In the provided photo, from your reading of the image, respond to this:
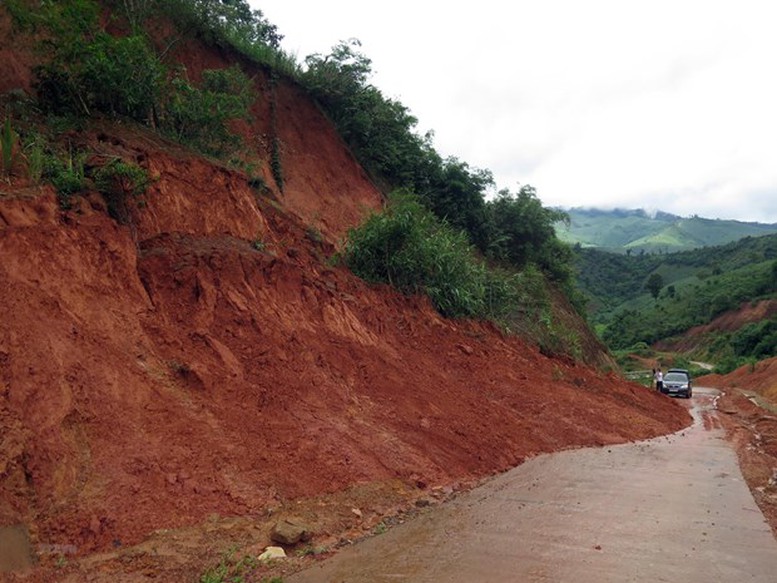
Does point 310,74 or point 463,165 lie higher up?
point 310,74

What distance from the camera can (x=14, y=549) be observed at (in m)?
5.21

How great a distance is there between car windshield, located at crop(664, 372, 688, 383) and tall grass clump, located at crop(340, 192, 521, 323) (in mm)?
14430

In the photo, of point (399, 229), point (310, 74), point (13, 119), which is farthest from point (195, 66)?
point (13, 119)

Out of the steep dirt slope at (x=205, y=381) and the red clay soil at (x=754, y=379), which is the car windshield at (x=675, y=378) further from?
the steep dirt slope at (x=205, y=381)

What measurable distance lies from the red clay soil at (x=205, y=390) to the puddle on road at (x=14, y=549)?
76 millimetres

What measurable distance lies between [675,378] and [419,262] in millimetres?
19259

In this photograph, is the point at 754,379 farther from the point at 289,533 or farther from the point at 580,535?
the point at 289,533

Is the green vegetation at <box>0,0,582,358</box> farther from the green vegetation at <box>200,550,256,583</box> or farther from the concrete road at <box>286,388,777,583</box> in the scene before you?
the concrete road at <box>286,388,777,583</box>

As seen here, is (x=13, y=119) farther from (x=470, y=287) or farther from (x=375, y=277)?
(x=470, y=287)

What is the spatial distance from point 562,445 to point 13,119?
467 inches

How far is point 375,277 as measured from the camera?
1555 centimetres

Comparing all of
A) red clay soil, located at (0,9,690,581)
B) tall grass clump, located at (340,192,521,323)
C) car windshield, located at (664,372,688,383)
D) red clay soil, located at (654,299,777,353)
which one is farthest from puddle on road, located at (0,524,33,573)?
red clay soil, located at (654,299,777,353)

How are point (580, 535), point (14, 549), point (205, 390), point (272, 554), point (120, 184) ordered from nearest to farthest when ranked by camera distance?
point (14, 549) → point (272, 554) → point (580, 535) → point (205, 390) → point (120, 184)

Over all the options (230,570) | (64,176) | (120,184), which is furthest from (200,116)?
(230,570)
